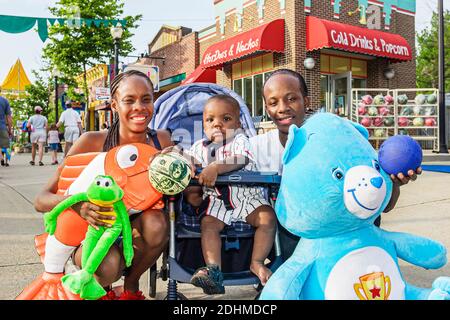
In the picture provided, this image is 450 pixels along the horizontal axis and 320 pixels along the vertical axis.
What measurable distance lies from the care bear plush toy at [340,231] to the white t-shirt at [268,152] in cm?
67

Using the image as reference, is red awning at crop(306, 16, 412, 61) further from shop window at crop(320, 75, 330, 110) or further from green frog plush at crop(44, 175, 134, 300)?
green frog plush at crop(44, 175, 134, 300)

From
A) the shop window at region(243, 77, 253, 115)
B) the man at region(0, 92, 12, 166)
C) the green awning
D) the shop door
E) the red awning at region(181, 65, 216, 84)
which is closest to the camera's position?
the man at region(0, 92, 12, 166)

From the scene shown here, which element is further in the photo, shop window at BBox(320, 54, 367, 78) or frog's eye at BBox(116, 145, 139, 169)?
shop window at BBox(320, 54, 367, 78)

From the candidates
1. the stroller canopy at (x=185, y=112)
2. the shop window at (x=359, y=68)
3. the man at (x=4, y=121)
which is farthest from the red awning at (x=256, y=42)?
the stroller canopy at (x=185, y=112)

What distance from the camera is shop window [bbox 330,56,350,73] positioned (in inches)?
515

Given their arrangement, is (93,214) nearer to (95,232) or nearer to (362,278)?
(95,232)

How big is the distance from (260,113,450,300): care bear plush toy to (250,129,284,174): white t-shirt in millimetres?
667

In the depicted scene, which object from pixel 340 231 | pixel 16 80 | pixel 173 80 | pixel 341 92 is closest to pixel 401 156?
pixel 340 231

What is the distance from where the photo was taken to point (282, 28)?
12.4 meters

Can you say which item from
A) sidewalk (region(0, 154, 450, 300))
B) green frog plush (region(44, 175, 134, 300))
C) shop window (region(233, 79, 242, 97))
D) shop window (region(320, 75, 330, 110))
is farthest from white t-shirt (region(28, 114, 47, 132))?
green frog plush (region(44, 175, 134, 300))

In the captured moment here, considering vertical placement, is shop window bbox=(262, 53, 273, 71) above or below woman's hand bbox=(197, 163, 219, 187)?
above

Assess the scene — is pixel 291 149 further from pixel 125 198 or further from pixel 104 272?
pixel 104 272

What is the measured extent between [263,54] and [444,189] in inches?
318

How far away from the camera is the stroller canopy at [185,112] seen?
11.0ft
